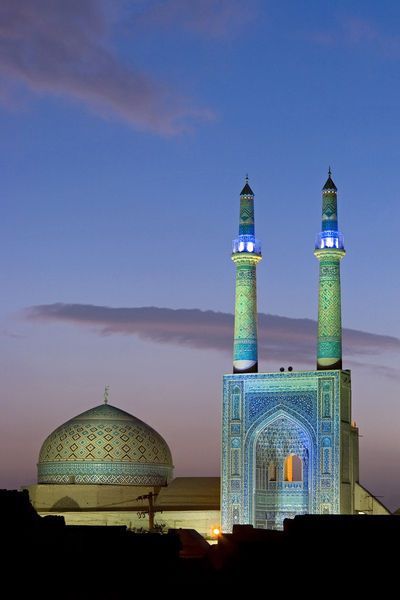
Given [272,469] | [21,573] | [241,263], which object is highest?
[241,263]

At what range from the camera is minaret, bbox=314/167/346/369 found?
38562mm

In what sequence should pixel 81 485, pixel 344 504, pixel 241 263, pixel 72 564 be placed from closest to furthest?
1. pixel 72 564
2. pixel 344 504
3. pixel 241 263
4. pixel 81 485

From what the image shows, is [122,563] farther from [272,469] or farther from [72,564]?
[272,469]

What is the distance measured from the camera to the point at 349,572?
46.0ft

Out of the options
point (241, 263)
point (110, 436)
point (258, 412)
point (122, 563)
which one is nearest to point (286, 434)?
point (258, 412)

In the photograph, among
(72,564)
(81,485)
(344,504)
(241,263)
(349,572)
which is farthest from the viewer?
(81,485)

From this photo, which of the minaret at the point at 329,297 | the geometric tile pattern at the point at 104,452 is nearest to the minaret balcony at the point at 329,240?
the minaret at the point at 329,297

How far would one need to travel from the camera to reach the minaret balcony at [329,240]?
1538 inches

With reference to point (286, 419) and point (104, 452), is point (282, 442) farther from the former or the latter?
point (104, 452)

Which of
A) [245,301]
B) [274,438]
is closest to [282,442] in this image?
[274,438]

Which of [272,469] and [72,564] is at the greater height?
[272,469]

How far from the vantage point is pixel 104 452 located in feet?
150

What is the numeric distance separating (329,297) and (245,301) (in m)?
2.54

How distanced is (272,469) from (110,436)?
7.41 m
